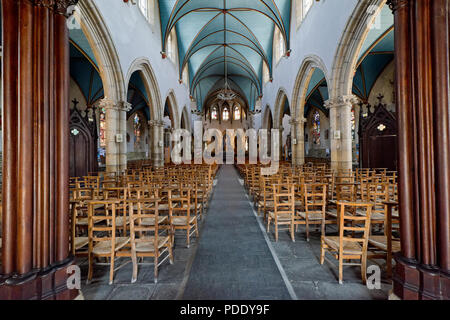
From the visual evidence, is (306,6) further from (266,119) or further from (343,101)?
(266,119)

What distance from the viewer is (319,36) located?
10.9 meters

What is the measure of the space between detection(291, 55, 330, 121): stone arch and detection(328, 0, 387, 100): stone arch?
5.58ft

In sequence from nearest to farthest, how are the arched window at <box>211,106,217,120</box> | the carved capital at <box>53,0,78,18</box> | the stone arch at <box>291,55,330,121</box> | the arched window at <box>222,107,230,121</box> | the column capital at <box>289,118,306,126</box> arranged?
the carved capital at <box>53,0,78,18</box>, the stone arch at <box>291,55,330,121</box>, the column capital at <box>289,118,306,126</box>, the arched window at <box>211,106,217,120</box>, the arched window at <box>222,107,230,121</box>

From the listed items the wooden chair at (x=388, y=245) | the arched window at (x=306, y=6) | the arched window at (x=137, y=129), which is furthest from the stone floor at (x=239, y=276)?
the arched window at (x=137, y=129)

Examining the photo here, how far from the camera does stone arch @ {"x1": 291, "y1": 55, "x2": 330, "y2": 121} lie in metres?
12.0

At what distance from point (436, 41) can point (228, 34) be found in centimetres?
2012

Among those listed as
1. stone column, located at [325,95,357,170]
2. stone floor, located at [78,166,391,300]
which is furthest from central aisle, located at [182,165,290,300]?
stone column, located at [325,95,357,170]

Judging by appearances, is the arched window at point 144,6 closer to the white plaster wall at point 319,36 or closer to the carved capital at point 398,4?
the white plaster wall at point 319,36

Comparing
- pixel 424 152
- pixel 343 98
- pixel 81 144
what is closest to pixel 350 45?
pixel 343 98

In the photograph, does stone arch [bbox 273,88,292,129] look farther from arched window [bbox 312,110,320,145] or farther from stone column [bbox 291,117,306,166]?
arched window [bbox 312,110,320,145]

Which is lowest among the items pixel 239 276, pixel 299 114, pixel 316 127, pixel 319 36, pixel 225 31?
pixel 239 276

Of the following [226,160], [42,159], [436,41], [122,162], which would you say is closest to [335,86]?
[436,41]

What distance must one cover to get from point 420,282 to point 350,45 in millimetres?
8968

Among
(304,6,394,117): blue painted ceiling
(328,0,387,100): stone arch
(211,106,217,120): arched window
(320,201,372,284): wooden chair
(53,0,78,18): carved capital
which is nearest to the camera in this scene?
(53,0,78,18): carved capital
